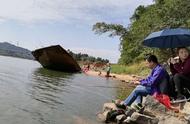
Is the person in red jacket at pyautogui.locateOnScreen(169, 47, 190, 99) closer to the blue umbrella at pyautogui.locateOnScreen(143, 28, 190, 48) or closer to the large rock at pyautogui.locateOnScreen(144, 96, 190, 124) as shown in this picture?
the large rock at pyautogui.locateOnScreen(144, 96, 190, 124)

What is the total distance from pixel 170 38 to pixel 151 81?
1704 millimetres

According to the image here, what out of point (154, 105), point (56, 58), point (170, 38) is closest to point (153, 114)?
point (154, 105)

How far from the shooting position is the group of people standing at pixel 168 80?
Result: 1077cm

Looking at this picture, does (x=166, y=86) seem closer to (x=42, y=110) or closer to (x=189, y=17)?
(x=42, y=110)

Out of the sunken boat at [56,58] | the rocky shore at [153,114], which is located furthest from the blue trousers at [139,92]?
the sunken boat at [56,58]

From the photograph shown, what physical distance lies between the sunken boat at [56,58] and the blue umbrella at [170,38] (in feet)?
102

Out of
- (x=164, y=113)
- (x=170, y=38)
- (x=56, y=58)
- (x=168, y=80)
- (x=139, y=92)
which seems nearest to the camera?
(x=164, y=113)

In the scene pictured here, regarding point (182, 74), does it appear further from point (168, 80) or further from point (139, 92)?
point (139, 92)

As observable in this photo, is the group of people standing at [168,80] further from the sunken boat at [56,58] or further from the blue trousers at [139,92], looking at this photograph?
the sunken boat at [56,58]

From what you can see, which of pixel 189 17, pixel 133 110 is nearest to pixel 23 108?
pixel 133 110

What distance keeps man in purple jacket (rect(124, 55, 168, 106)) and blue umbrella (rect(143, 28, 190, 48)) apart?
936mm

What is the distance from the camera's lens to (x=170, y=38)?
12102 millimetres

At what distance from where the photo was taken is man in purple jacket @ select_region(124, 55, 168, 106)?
1113cm

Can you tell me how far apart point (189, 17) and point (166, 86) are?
19.9 meters
